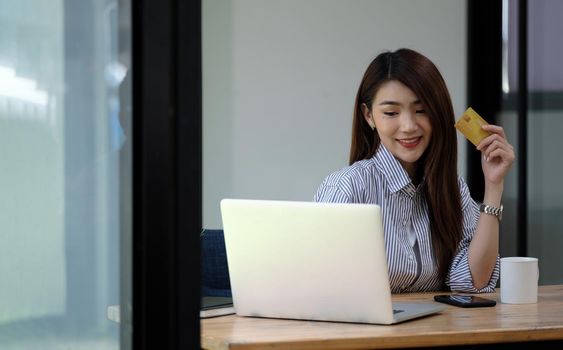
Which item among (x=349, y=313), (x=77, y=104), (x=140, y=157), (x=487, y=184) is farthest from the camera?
(x=487, y=184)

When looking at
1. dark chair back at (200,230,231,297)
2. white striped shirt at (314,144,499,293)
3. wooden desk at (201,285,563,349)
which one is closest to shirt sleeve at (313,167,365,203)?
white striped shirt at (314,144,499,293)

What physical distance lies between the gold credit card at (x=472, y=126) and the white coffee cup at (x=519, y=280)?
0.44 m

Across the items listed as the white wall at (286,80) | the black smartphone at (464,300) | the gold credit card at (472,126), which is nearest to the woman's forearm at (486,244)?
the gold credit card at (472,126)

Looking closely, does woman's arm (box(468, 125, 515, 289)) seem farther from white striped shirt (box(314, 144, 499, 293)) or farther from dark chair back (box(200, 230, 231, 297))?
dark chair back (box(200, 230, 231, 297))

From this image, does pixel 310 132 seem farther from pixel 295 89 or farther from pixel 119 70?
pixel 119 70

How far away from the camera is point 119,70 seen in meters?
1.68

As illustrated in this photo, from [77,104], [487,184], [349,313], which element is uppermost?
[77,104]

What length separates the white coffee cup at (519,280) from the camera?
2.52 meters

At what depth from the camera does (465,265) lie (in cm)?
288

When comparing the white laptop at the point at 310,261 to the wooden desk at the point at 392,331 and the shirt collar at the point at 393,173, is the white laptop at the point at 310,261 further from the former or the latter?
the shirt collar at the point at 393,173

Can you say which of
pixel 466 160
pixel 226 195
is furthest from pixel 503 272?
pixel 466 160

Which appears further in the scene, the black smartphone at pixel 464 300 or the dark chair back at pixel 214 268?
the dark chair back at pixel 214 268

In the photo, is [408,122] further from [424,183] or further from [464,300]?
[464,300]

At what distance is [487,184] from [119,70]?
5.11 feet
